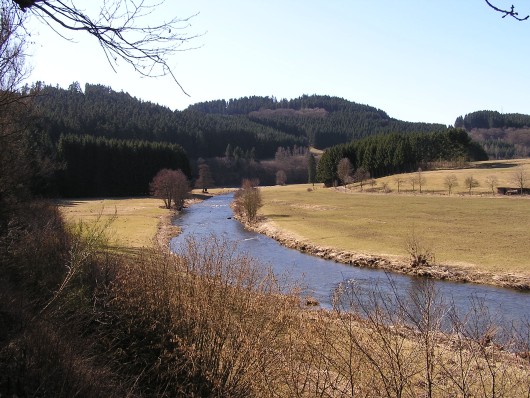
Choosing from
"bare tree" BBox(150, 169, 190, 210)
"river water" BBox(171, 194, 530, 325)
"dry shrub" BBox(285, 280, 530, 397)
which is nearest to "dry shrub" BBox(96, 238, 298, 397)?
"dry shrub" BBox(285, 280, 530, 397)

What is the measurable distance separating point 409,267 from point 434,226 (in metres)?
17.3

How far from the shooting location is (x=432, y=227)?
140 feet

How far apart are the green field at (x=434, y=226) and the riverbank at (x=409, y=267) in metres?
1.01

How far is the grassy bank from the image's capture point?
99.1ft

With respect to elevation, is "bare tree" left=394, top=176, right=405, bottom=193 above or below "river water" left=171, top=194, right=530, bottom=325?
above

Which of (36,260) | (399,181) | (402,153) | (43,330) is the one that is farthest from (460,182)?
(43,330)

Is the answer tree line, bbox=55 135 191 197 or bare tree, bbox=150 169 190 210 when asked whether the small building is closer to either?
bare tree, bbox=150 169 190 210

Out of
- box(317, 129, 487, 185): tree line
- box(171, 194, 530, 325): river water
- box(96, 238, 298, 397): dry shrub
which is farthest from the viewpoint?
box(317, 129, 487, 185): tree line

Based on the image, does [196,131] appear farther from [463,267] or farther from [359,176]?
[463,267]

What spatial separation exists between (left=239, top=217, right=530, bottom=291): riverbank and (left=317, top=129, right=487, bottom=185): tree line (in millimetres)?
77816

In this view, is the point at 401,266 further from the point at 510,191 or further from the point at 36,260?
the point at 510,191

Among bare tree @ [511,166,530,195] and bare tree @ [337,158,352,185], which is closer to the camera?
bare tree @ [511,166,530,195]

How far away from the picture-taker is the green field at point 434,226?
30.3 m

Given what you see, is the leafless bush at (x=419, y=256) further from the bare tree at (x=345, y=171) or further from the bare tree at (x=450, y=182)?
the bare tree at (x=345, y=171)
